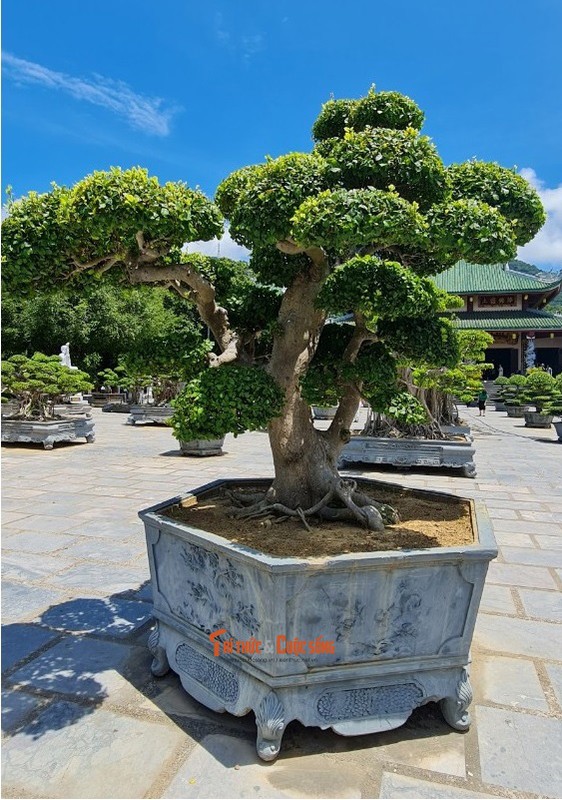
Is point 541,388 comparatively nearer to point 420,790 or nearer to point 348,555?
point 348,555

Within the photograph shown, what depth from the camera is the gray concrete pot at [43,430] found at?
33.8 feet

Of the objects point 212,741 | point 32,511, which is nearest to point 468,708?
point 212,741

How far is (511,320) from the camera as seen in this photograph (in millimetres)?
27281

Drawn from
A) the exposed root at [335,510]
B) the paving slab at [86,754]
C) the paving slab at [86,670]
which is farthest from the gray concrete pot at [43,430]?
the paving slab at [86,754]

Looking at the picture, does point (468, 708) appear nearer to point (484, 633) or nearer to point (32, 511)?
point (484, 633)

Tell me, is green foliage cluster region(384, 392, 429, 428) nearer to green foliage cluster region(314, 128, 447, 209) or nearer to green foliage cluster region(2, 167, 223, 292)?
green foliage cluster region(314, 128, 447, 209)

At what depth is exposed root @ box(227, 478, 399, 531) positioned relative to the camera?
2.83 meters

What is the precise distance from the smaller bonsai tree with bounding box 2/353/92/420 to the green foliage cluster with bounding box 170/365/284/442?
29.5ft

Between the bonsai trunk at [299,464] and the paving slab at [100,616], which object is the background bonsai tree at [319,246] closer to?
the bonsai trunk at [299,464]

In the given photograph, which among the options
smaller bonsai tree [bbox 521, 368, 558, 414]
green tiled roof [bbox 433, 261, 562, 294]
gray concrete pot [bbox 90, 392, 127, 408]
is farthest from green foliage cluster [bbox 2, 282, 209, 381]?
green tiled roof [bbox 433, 261, 562, 294]

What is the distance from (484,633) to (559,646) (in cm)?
37

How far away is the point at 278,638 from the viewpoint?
79.3 inches

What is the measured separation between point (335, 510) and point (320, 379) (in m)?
0.79

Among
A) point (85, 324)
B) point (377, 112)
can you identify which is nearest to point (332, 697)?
point (377, 112)
